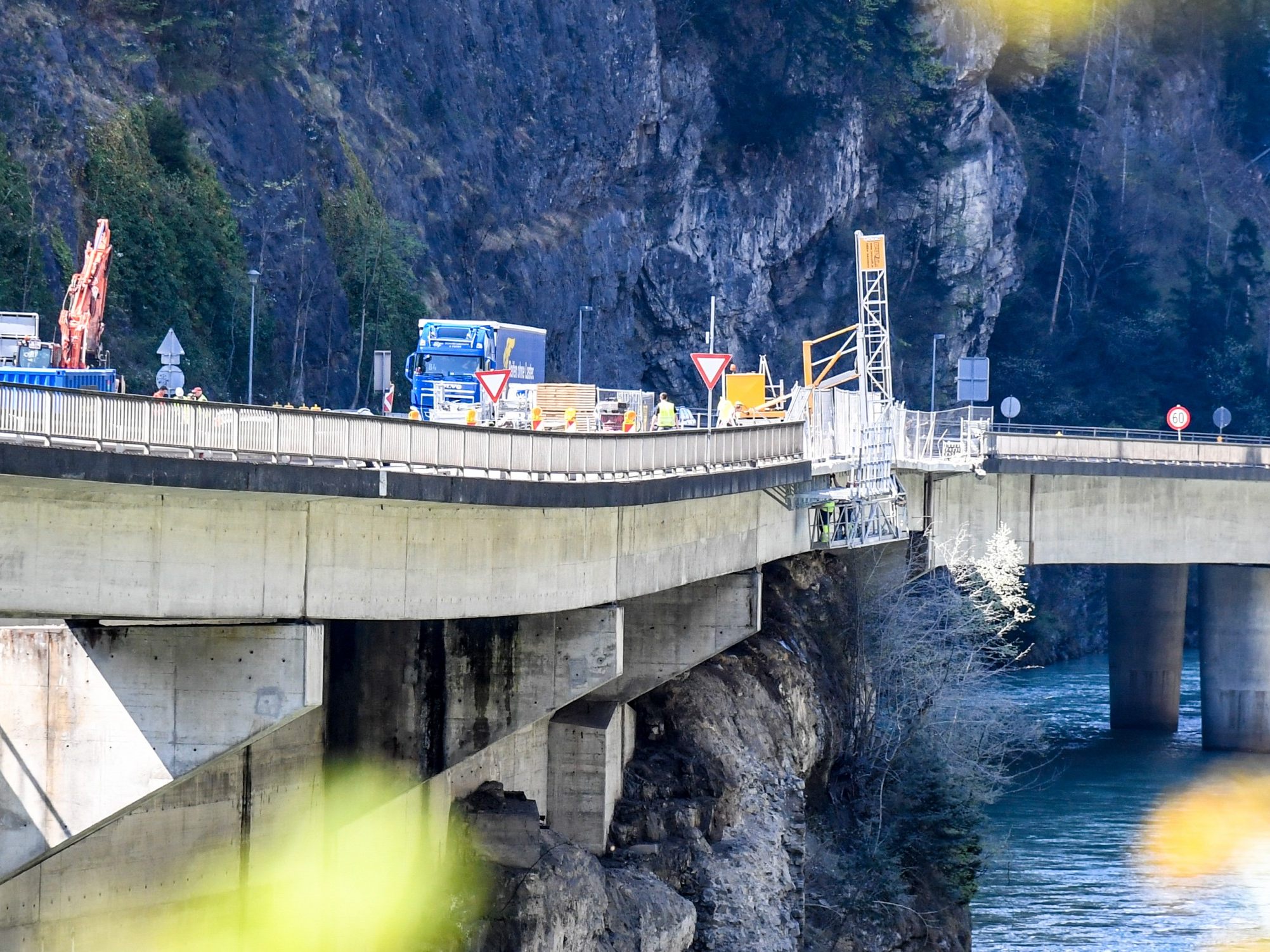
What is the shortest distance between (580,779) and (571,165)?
200ft

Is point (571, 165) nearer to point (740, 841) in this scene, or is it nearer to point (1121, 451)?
point (1121, 451)

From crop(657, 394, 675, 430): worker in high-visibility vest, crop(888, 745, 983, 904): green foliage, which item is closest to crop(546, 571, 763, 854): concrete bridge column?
crop(657, 394, 675, 430): worker in high-visibility vest

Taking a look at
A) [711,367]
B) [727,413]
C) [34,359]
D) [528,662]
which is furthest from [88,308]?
[528,662]

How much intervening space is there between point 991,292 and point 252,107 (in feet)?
178

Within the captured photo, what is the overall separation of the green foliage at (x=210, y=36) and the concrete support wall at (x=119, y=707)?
150 ft

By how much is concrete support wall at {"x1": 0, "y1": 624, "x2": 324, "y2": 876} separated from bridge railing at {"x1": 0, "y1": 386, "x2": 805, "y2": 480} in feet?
7.63

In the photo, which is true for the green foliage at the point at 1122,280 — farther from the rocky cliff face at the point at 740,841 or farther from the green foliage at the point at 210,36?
the rocky cliff face at the point at 740,841

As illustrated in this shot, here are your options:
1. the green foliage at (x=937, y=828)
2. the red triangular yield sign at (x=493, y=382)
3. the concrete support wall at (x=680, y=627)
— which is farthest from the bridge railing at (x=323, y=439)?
the green foliage at (x=937, y=828)

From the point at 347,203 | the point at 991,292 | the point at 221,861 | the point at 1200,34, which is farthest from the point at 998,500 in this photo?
the point at 1200,34

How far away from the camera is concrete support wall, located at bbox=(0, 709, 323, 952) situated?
24.2 metres

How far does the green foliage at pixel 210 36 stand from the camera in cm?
6725

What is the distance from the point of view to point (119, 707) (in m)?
23.7

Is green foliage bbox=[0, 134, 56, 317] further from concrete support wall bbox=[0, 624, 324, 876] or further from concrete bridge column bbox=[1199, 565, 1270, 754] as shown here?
concrete bridge column bbox=[1199, 565, 1270, 754]

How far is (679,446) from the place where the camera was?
33.7m
